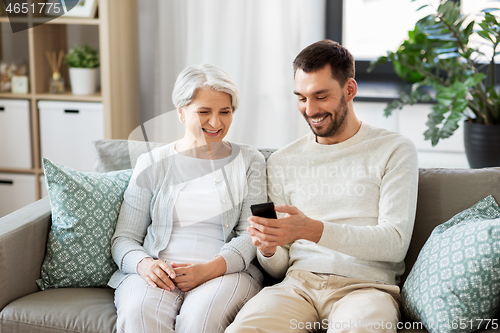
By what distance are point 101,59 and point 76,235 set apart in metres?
1.41

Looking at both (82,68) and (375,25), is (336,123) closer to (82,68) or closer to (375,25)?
(375,25)

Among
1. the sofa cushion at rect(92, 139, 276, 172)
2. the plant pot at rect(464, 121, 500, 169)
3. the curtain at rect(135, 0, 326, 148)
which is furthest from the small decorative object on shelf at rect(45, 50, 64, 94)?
the plant pot at rect(464, 121, 500, 169)

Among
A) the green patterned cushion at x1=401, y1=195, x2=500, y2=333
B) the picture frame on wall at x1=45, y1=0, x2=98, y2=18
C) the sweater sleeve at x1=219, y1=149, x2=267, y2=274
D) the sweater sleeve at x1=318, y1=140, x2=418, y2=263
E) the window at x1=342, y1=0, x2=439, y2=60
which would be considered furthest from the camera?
the window at x1=342, y1=0, x2=439, y2=60

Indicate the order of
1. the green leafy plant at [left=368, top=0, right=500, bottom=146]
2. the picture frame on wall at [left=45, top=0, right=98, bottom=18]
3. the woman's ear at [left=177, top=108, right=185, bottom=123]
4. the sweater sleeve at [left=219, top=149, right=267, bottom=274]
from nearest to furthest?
the sweater sleeve at [left=219, top=149, right=267, bottom=274], the woman's ear at [left=177, top=108, right=185, bottom=123], the green leafy plant at [left=368, top=0, right=500, bottom=146], the picture frame on wall at [left=45, top=0, right=98, bottom=18]

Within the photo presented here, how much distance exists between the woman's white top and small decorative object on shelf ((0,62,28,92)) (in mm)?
1691

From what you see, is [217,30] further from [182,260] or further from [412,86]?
[182,260]

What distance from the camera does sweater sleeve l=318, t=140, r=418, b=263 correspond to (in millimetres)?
1443

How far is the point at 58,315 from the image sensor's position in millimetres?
1486

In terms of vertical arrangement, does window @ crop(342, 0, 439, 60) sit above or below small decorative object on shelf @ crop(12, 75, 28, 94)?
above

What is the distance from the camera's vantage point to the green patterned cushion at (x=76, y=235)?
5.30 ft

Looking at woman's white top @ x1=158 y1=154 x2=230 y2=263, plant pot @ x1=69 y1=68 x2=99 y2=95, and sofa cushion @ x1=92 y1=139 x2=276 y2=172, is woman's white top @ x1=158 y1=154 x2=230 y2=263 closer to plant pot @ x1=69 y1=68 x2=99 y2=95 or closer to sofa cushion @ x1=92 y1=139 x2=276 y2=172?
sofa cushion @ x1=92 y1=139 x2=276 y2=172

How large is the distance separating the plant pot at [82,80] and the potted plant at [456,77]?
1.54 m

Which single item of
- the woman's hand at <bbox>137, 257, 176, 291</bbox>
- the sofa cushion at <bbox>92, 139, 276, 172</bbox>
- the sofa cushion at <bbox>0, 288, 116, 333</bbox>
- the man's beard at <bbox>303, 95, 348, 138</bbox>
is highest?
the man's beard at <bbox>303, 95, 348, 138</bbox>

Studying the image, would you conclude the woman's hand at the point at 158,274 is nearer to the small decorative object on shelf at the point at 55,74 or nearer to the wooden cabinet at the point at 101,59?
the wooden cabinet at the point at 101,59
